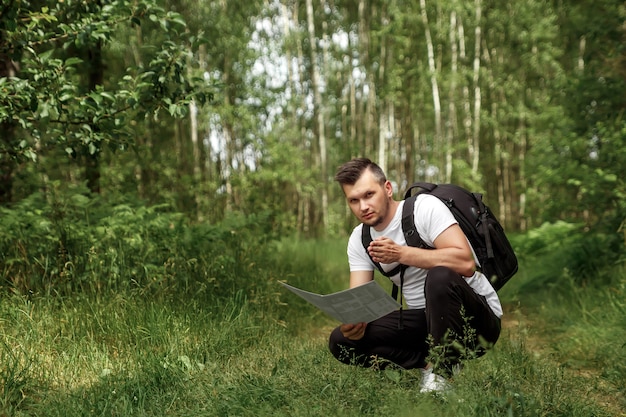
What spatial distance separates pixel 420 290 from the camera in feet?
12.6

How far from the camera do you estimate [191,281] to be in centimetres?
552

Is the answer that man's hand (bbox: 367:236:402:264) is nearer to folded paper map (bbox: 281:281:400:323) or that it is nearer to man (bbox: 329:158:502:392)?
man (bbox: 329:158:502:392)

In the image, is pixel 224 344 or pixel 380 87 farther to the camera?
pixel 380 87

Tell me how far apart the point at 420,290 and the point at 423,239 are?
44cm

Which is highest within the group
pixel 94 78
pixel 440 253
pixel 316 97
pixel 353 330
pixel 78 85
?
pixel 94 78

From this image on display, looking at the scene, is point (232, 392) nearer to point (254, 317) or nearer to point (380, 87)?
point (254, 317)

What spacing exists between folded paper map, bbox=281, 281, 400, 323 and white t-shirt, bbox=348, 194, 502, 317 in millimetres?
407

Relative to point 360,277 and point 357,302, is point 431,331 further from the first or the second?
point 360,277

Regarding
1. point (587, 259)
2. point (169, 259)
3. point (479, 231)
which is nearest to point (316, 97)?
point (587, 259)

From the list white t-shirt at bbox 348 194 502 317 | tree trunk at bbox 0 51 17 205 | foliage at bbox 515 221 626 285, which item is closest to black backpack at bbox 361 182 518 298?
white t-shirt at bbox 348 194 502 317

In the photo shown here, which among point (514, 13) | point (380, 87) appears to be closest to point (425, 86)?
point (380, 87)

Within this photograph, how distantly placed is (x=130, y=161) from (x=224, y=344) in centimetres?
885

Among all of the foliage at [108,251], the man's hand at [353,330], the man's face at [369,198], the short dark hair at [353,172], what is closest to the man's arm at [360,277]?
the man's hand at [353,330]

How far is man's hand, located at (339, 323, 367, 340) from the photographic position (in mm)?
3779
